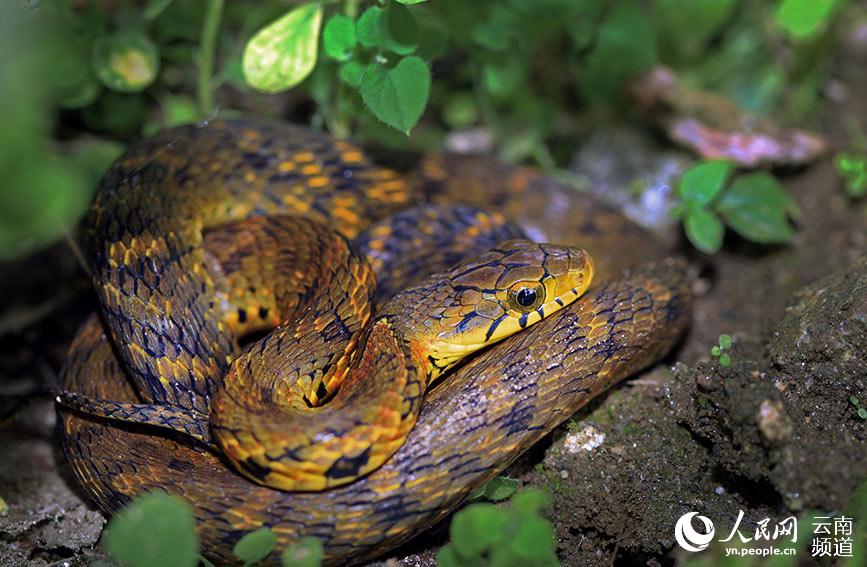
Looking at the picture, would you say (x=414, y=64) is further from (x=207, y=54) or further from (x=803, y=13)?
(x=803, y=13)

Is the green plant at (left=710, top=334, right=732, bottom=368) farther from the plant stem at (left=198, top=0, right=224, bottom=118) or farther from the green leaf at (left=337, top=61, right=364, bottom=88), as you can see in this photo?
the plant stem at (left=198, top=0, right=224, bottom=118)

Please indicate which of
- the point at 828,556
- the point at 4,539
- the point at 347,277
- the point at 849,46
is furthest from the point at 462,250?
the point at 849,46

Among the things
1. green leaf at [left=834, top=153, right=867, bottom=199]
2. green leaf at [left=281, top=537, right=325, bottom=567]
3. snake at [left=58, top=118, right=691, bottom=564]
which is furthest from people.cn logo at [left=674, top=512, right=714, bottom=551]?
green leaf at [left=834, top=153, right=867, bottom=199]

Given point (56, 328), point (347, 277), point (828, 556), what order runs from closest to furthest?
point (828, 556)
point (347, 277)
point (56, 328)

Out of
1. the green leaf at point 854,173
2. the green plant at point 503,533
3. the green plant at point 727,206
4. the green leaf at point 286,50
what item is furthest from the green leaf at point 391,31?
the green leaf at point 854,173

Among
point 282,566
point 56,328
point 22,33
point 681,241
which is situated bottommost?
point 681,241

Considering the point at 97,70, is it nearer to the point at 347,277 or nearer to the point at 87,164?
the point at 87,164
